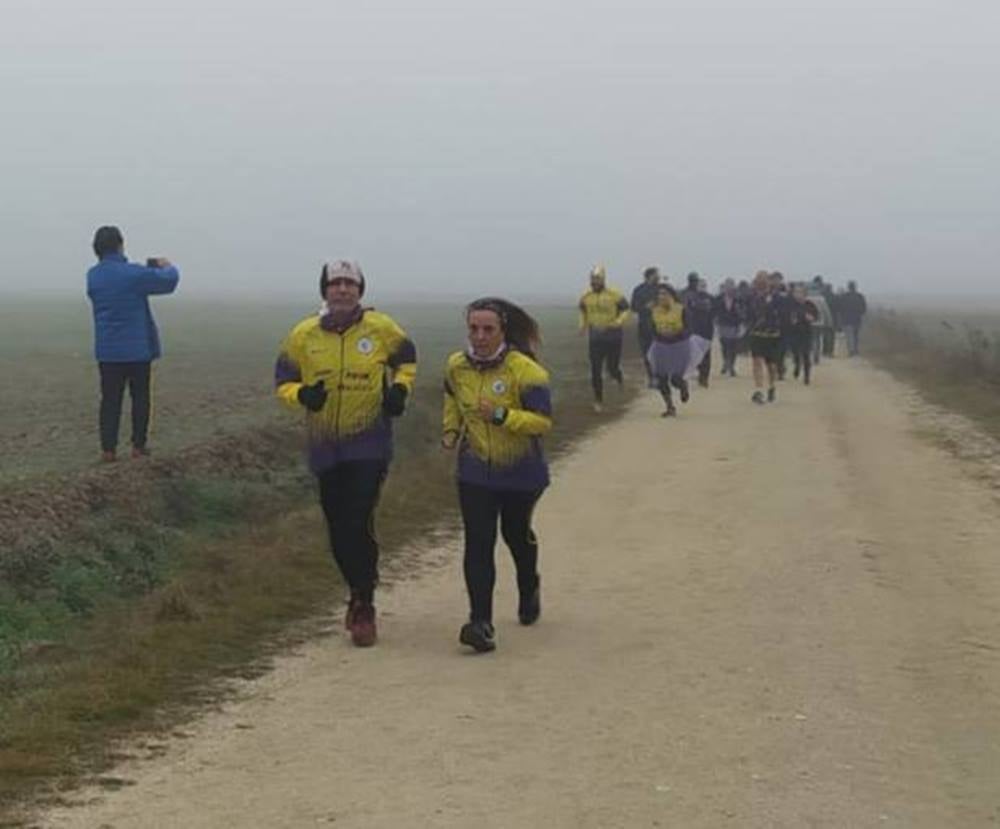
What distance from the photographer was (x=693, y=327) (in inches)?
1109

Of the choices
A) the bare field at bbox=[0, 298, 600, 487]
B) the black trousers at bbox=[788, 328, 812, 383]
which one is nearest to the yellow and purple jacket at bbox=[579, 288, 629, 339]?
the bare field at bbox=[0, 298, 600, 487]

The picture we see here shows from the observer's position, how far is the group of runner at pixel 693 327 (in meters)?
22.7

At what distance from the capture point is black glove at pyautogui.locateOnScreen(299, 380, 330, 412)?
27.2ft

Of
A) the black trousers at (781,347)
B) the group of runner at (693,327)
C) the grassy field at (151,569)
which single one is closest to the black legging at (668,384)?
the group of runner at (693,327)

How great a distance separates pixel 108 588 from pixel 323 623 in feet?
5.15

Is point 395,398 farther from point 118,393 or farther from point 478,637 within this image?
point 118,393

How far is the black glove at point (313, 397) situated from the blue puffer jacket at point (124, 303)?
15.0 ft

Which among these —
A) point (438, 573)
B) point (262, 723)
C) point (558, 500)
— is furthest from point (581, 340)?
point (262, 723)

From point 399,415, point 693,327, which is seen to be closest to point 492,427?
point 399,415

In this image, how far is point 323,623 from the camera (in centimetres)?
906

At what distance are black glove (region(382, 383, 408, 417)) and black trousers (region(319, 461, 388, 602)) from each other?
0.32m

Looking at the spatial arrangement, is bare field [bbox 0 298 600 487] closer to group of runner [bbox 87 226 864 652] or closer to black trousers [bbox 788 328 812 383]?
black trousers [bbox 788 328 812 383]

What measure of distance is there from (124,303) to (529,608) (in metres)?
5.13

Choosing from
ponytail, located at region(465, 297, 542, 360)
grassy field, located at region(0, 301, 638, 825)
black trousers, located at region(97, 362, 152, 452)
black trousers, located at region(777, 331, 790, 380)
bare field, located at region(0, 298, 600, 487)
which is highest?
ponytail, located at region(465, 297, 542, 360)
